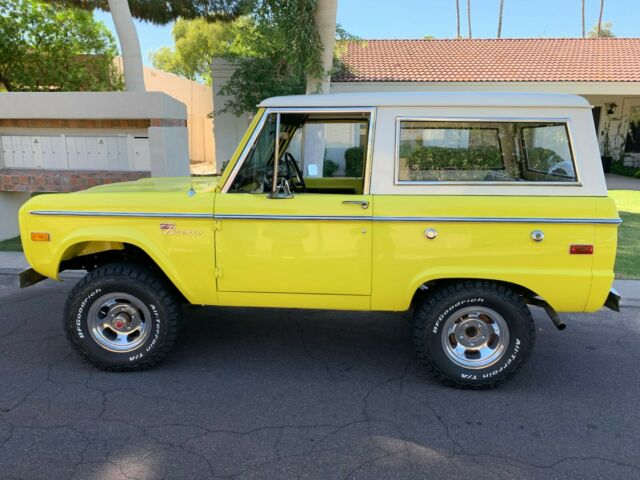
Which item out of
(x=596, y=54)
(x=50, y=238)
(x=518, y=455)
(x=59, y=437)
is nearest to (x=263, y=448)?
(x=59, y=437)

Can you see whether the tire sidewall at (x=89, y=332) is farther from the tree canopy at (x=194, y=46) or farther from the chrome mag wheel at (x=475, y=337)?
the tree canopy at (x=194, y=46)

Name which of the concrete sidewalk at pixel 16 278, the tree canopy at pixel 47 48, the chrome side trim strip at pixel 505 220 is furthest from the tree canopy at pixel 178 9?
the chrome side trim strip at pixel 505 220

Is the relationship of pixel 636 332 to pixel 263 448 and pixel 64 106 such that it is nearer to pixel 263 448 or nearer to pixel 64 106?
pixel 263 448

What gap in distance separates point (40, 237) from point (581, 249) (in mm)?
3790

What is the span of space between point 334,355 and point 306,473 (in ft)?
4.89

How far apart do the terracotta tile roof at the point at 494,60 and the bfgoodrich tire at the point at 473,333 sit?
11944mm

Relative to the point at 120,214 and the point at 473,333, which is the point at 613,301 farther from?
the point at 120,214

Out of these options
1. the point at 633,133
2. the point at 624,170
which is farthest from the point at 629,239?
the point at 633,133

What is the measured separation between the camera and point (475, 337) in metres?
3.47

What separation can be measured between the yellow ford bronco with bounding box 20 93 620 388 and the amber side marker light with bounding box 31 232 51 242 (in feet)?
Answer: 0.05

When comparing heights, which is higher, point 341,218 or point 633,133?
point 633,133

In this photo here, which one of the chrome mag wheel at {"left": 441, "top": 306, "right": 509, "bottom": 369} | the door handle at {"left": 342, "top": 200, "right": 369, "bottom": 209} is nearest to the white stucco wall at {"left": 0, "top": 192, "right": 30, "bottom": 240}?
the door handle at {"left": 342, "top": 200, "right": 369, "bottom": 209}

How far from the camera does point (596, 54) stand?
57.8ft

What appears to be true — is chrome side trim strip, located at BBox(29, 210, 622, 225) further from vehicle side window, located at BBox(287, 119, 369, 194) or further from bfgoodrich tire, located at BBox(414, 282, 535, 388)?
vehicle side window, located at BBox(287, 119, 369, 194)
